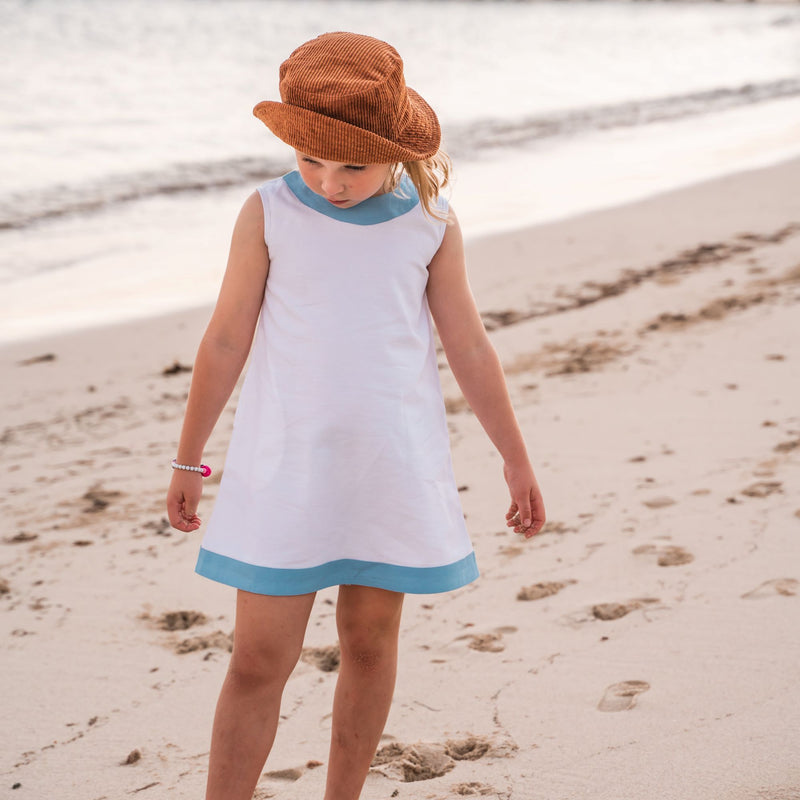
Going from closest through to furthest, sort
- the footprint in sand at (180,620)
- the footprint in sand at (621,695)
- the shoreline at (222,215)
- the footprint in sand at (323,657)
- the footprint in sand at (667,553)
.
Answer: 1. the footprint in sand at (621,695)
2. the footprint in sand at (323,657)
3. the footprint in sand at (180,620)
4. the footprint in sand at (667,553)
5. the shoreline at (222,215)

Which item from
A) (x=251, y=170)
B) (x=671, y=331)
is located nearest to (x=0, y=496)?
(x=671, y=331)

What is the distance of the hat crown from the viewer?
1725 mm

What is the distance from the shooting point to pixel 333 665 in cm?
282

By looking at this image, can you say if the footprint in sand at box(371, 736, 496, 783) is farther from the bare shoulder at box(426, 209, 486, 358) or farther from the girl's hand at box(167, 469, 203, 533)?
the bare shoulder at box(426, 209, 486, 358)

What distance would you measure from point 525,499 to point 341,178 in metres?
0.75

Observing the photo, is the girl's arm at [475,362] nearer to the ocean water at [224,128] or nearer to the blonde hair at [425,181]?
the blonde hair at [425,181]

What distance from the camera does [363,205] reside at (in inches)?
73.0

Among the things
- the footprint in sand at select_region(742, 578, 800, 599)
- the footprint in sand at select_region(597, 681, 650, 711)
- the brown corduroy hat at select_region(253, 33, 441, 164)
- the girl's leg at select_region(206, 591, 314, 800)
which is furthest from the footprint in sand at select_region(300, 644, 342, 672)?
the brown corduroy hat at select_region(253, 33, 441, 164)

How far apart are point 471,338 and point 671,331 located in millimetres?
3747

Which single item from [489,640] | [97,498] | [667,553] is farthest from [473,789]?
[97,498]

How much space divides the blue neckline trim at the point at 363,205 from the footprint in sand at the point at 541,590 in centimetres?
159

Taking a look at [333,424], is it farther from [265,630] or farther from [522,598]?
[522,598]

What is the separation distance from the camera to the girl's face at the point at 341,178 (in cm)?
176

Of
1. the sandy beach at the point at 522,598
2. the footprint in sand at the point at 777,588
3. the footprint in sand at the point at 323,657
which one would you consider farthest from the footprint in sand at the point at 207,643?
the footprint in sand at the point at 777,588
